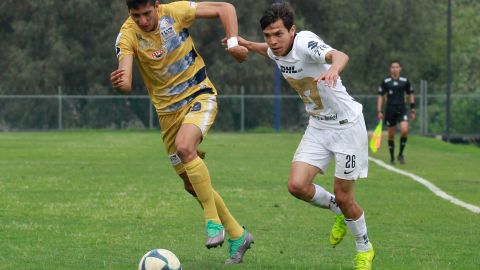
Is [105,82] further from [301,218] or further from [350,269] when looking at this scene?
[350,269]

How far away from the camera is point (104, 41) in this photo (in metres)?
61.6

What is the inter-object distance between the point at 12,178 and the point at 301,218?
7904mm

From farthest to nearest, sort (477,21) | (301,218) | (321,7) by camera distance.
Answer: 1. (477,21)
2. (321,7)
3. (301,218)

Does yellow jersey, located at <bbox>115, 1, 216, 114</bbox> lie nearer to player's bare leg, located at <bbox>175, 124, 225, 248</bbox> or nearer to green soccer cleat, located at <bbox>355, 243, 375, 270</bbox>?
player's bare leg, located at <bbox>175, 124, 225, 248</bbox>

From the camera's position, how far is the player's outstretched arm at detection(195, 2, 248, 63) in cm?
866

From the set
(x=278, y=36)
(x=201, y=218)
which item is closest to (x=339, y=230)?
(x=278, y=36)

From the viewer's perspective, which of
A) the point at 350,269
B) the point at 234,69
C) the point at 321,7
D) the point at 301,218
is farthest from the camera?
the point at 321,7

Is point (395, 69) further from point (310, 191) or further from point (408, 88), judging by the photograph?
point (310, 191)

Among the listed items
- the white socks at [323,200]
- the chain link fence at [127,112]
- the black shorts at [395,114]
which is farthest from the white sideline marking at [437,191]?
the chain link fence at [127,112]

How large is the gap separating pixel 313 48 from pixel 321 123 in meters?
0.78

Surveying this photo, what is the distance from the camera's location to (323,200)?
29.8ft

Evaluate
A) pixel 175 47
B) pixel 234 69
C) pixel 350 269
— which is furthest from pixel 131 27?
pixel 234 69

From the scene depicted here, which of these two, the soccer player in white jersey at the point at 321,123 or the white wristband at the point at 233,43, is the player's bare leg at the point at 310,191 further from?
the white wristband at the point at 233,43

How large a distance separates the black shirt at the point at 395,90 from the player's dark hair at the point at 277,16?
54.6ft
